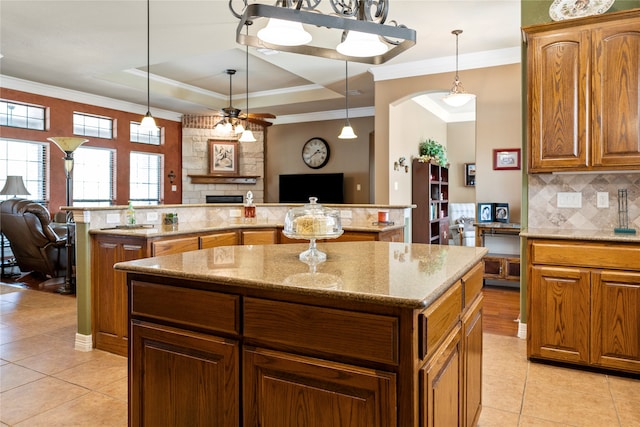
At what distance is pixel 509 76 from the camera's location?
513 centimetres

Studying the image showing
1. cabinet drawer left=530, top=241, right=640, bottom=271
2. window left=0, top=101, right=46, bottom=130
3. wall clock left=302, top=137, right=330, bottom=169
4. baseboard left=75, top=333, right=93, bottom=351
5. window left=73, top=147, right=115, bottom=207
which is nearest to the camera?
cabinet drawer left=530, top=241, right=640, bottom=271

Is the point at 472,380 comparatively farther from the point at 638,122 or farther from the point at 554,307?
the point at 638,122

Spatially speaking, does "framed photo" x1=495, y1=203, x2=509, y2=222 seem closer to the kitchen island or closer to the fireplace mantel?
the kitchen island

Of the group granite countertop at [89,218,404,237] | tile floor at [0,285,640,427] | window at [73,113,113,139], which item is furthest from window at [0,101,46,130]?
tile floor at [0,285,640,427]

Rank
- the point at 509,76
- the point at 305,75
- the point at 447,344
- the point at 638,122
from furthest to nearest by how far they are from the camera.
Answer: the point at 305,75 → the point at 509,76 → the point at 638,122 → the point at 447,344

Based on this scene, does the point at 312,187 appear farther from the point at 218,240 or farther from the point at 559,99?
the point at 559,99

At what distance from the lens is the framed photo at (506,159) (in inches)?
206

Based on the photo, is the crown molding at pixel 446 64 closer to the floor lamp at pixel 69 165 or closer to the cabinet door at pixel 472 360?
the floor lamp at pixel 69 165

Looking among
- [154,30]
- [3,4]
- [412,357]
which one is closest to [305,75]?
[154,30]

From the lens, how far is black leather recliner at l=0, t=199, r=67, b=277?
17.8 ft

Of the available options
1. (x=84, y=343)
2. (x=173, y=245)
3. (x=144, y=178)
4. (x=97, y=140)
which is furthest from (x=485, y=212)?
(x=97, y=140)

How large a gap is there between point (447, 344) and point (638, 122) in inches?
92.2

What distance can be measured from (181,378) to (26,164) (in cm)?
667

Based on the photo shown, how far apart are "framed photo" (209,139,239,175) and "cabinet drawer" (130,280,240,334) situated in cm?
734
